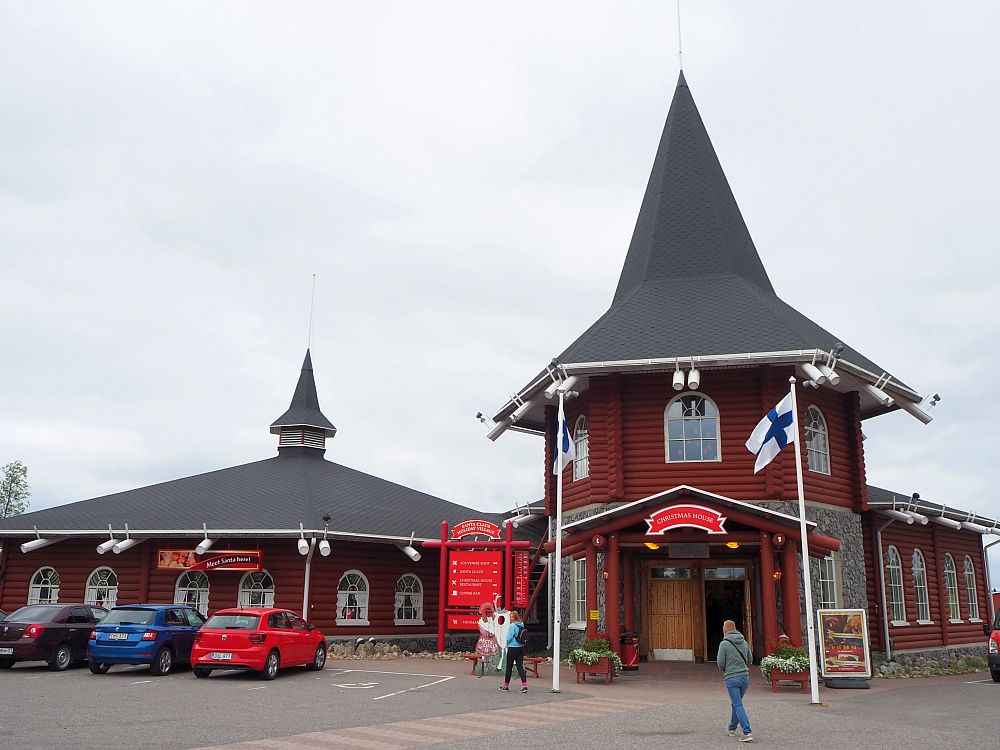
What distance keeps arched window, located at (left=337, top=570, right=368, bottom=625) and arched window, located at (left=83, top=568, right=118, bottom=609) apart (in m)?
6.21

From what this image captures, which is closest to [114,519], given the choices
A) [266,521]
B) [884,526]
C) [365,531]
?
[266,521]

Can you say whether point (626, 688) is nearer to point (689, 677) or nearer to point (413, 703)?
point (689, 677)

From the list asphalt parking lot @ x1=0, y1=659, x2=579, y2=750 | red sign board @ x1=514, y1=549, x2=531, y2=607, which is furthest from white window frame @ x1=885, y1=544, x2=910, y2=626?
asphalt parking lot @ x1=0, y1=659, x2=579, y2=750

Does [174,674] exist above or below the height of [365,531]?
below

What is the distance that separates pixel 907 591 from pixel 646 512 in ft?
33.2

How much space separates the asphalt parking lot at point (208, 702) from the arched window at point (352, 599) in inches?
216

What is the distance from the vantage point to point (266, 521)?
23.2 m

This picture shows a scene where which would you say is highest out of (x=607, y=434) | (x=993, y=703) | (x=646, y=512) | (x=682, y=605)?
(x=607, y=434)

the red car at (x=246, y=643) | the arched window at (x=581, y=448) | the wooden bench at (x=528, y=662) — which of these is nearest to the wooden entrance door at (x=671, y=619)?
the wooden bench at (x=528, y=662)

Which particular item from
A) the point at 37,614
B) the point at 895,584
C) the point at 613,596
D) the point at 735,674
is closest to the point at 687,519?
the point at 613,596

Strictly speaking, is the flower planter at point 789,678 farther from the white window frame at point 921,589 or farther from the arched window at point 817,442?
A: the white window frame at point 921,589

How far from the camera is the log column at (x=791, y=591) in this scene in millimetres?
16141

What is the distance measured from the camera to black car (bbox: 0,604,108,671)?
56.3ft

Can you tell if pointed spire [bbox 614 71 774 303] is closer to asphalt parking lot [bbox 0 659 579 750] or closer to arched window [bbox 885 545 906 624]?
arched window [bbox 885 545 906 624]
